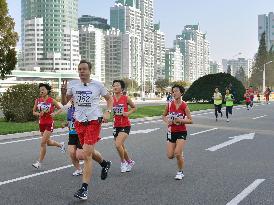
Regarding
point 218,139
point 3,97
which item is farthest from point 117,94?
point 3,97

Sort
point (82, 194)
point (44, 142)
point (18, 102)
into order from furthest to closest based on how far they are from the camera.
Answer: point (18, 102) < point (44, 142) < point (82, 194)

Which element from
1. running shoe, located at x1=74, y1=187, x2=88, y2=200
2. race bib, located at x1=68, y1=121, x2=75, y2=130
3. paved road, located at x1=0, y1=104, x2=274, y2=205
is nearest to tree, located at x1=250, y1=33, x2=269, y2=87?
paved road, located at x1=0, y1=104, x2=274, y2=205

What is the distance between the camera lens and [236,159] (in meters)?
10.8

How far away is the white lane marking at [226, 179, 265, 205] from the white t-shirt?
2.34 meters

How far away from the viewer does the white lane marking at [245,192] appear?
6465 millimetres

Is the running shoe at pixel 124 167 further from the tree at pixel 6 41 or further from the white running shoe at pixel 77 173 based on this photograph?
the tree at pixel 6 41

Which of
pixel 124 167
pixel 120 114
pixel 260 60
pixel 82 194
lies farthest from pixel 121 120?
pixel 260 60

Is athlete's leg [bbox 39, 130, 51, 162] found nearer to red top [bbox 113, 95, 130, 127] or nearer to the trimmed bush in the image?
red top [bbox 113, 95, 130, 127]

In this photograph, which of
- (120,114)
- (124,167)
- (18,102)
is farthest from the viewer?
(18,102)

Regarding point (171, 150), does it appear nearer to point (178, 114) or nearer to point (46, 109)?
point (178, 114)

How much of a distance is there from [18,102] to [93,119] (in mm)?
16869

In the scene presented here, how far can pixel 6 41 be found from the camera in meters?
24.6

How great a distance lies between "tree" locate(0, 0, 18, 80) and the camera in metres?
24.4

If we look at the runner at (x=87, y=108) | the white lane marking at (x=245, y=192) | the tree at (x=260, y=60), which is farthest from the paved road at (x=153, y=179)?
Answer: the tree at (x=260, y=60)
